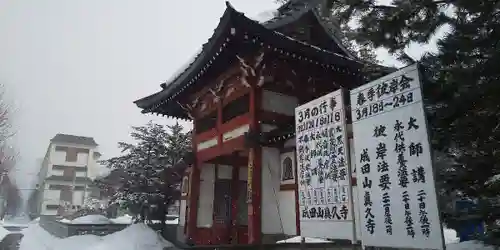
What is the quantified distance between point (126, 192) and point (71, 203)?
41756 millimetres

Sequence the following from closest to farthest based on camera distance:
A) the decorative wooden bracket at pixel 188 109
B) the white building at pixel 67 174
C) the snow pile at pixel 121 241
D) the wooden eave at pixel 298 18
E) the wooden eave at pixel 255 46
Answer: the wooden eave at pixel 255 46 → the wooden eave at pixel 298 18 → the snow pile at pixel 121 241 → the decorative wooden bracket at pixel 188 109 → the white building at pixel 67 174

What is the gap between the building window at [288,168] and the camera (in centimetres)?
935

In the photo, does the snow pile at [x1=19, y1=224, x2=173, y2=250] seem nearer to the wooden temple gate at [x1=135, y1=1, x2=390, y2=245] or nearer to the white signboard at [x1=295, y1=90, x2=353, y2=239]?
the wooden temple gate at [x1=135, y1=1, x2=390, y2=245]

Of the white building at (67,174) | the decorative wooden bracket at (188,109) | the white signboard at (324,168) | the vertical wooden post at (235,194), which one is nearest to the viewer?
the white signboard at (324,168)

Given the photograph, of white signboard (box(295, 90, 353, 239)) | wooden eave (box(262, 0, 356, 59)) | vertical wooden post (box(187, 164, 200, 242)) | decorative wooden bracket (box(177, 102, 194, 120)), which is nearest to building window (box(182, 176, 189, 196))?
vertical wooden post (box(187, 164, 200, 242))

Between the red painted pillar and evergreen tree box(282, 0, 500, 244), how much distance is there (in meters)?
4.79

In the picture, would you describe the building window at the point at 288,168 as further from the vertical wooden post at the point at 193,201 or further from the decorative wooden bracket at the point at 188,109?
the decorative wooden bracket at the point at 188,109

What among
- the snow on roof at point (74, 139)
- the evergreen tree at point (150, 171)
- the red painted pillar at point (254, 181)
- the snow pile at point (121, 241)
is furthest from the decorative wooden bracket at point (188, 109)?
the snow on roof at point (74, 139)

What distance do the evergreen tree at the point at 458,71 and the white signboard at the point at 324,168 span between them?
1.27m

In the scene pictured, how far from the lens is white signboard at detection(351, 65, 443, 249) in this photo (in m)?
4.20

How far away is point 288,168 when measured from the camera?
9516mm

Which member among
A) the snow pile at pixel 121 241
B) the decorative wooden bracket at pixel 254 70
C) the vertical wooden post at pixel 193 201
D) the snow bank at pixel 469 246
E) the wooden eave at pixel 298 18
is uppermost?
the wooden eave at pixel 298 18

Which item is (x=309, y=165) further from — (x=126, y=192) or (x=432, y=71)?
(x=126, y=192)

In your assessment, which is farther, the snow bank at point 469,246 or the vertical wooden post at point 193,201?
the vertical wooden post at point 193,201
